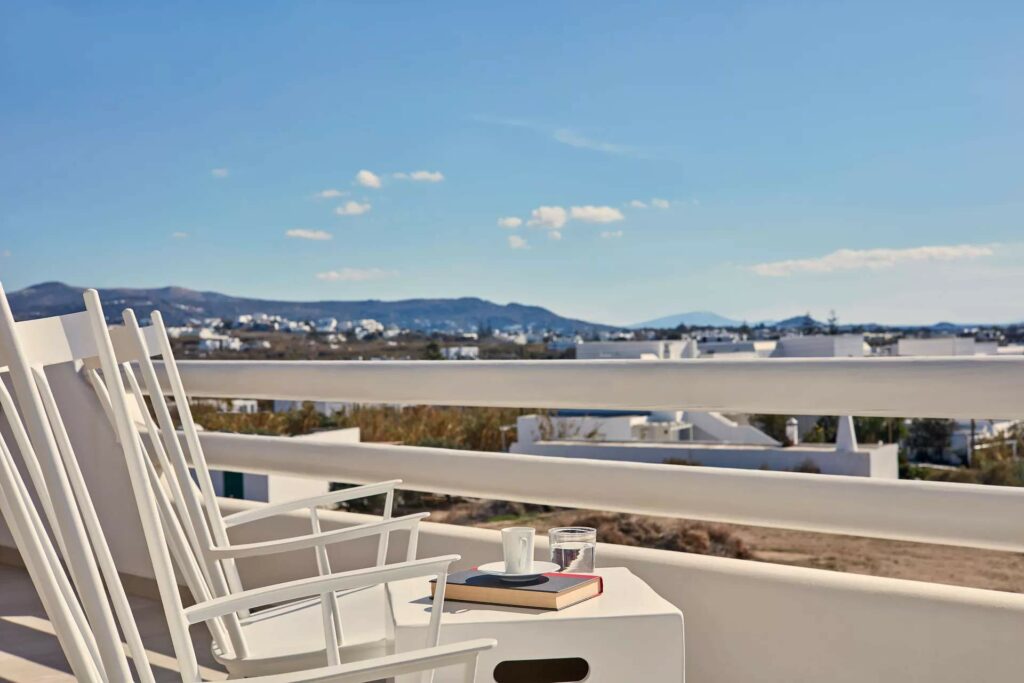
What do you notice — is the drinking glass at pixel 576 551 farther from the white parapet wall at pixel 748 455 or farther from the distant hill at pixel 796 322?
the distant hill at pixel 796 322

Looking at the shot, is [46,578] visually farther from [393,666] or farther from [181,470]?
[181,470]

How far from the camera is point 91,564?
1362mm

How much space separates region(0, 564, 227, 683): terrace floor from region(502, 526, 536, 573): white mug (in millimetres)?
1365

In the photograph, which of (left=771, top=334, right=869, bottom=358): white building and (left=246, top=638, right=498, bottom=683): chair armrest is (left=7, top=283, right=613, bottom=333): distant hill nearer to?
(left=771, top=334, right=869, bottom=358): white building

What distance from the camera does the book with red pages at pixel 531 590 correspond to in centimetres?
174

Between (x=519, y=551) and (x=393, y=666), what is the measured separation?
0.66 metres

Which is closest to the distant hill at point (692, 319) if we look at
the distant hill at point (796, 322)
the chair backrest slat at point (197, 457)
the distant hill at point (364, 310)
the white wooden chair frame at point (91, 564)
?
the distant hill at point (796, 322)

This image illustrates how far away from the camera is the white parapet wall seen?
5.63 m

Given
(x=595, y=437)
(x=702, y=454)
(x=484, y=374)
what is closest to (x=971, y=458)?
(x=595, y=437)

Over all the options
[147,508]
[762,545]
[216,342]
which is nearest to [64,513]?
[147,508]

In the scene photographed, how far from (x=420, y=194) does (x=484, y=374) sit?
45.7 metres

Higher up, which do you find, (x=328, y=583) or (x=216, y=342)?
(x=216, y=342)

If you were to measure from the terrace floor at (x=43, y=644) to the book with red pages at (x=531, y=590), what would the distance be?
1335mm

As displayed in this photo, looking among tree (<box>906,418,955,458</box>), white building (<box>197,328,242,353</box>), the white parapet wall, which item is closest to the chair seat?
the white parapet wall
